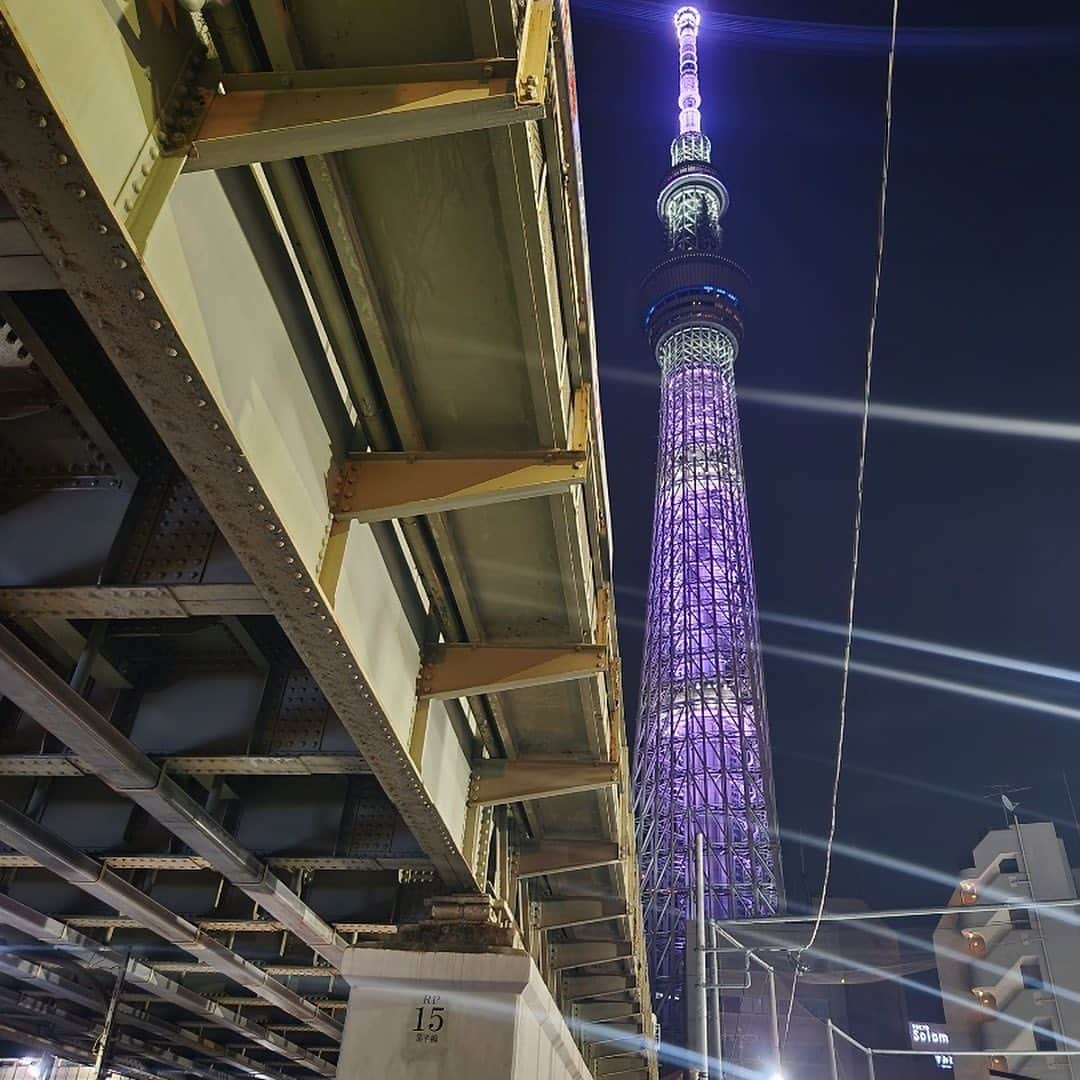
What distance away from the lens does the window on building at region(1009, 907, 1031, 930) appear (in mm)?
47469

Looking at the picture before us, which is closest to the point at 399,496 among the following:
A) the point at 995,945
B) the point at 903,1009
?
the point at 995,945

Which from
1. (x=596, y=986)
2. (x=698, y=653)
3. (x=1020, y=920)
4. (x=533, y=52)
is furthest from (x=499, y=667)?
(x=698, y=653)

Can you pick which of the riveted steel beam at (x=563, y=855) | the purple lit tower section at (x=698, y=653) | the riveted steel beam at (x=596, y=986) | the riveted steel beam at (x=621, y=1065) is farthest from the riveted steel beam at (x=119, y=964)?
the purple lit tower section at (x=698, y=653)

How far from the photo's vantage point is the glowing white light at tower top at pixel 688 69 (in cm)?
9869

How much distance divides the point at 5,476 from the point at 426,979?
5.91m

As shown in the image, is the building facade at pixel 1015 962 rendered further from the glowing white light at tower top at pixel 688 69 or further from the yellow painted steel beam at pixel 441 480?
the glowing white light at tower top at pixel 688 69

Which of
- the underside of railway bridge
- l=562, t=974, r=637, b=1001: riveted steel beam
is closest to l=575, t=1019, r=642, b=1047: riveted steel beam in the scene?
l=562, t=974, r=637, b=1001: riveted steel beam

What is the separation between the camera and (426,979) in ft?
28.8

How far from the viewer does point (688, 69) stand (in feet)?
326

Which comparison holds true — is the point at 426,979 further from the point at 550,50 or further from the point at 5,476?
the point at 550,50

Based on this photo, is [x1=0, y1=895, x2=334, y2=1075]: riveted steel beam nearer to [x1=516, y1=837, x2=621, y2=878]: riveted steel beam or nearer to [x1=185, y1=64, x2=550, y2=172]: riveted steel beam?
[x1=516, y1=837, x2=621, y2=878]: riveted steel beam

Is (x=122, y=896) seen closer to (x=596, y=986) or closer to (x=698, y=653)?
(x=596, y=986)

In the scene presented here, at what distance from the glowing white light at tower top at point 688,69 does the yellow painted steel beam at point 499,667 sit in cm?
10294

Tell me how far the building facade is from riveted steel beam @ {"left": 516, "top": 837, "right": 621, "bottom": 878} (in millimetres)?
37889
